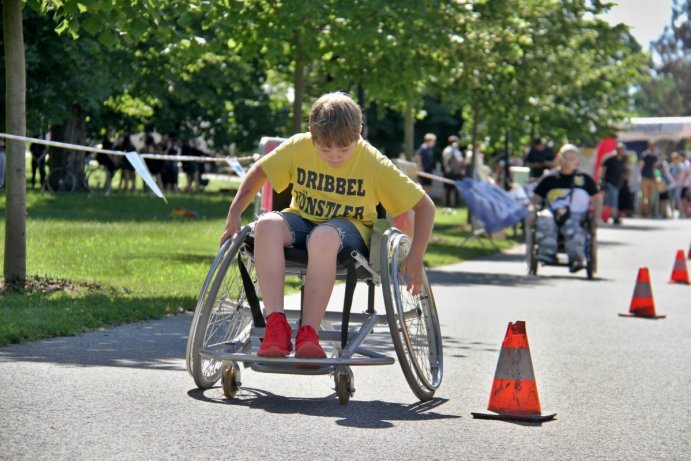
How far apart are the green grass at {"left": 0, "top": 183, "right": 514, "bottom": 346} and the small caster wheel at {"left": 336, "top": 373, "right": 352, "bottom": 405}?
2.58 meters

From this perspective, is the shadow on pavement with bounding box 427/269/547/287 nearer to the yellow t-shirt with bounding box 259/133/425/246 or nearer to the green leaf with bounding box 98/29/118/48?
the green leaf with bounding box 98/29/118/48

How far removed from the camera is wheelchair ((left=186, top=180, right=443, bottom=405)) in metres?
7.13

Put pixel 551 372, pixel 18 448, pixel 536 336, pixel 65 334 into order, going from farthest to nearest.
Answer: pixel 536 336 < pixel 65 334 < pixel 551 372 < pixel 18 448

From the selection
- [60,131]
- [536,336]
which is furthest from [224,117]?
[536,336]

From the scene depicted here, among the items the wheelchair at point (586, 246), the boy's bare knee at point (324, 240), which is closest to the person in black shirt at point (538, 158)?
the wheelchair at point (586, 246)

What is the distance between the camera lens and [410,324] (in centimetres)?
772

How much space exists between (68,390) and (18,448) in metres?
1.44

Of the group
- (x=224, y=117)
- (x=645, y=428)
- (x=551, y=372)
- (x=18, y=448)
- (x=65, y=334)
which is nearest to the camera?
(x=18, y=448)

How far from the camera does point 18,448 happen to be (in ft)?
18.8

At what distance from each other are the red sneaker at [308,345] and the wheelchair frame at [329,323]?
0.05 metres

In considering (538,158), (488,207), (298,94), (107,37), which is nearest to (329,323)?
Answer: (107,37)

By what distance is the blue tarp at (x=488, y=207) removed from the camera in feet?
75.8

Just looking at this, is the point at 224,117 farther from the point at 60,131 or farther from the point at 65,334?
the point at 65,334

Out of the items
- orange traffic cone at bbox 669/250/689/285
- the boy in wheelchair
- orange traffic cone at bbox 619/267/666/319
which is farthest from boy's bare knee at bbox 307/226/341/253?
orange traffic cone at bbox 669/250/689/285
